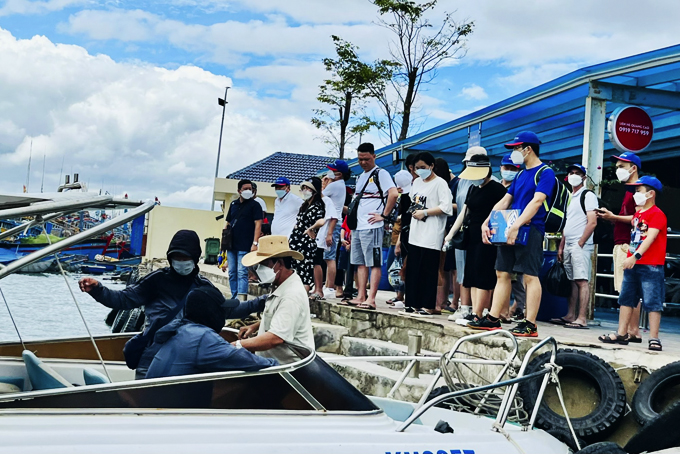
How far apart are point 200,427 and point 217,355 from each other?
1.41 feet

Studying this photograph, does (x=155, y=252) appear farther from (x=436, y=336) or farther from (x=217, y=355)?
(x=217, y=355)

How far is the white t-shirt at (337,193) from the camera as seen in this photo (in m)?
9.05

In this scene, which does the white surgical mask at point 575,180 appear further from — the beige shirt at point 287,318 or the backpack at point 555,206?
the beige shirt at point 287,318

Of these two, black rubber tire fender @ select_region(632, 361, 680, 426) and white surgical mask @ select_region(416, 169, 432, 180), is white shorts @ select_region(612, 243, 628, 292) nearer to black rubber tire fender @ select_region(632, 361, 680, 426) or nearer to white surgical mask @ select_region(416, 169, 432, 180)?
black rubber tire fender @ select_region(632, 361, 680, 426)

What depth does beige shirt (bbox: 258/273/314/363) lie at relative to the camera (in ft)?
14.4

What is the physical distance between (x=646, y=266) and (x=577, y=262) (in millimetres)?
1434

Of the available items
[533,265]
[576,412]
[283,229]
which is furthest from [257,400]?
[283,229]

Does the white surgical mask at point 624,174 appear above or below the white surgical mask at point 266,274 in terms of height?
above

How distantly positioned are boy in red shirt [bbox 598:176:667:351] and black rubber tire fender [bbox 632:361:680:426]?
61cm

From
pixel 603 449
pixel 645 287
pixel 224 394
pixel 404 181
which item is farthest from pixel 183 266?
pixel 404 181

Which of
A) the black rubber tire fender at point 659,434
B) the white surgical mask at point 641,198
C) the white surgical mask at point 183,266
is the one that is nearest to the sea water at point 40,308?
the white surgical mask at point 183,266

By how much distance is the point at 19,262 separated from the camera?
311 cm

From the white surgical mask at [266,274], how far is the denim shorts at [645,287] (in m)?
3.25

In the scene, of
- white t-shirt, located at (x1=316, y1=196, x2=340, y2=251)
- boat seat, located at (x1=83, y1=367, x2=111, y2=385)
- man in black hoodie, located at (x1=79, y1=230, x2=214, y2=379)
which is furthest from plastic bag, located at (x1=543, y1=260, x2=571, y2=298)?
boat seat, located at (x1=83, y1=367, x2=111, y2=385)
